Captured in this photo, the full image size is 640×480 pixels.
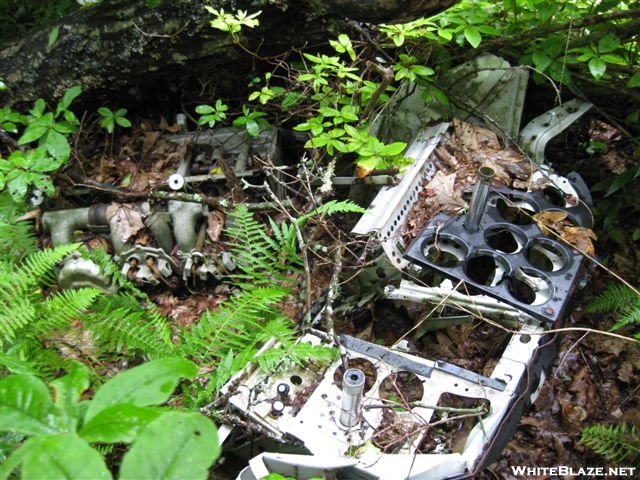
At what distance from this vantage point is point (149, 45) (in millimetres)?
3809

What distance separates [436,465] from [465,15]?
9.06ft

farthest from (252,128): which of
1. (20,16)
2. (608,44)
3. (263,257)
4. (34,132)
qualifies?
(20,16)

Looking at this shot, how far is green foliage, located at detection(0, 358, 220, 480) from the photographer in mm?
979

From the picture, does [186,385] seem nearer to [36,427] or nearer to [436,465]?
[436,465]

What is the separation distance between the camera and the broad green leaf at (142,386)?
1107 millimetres

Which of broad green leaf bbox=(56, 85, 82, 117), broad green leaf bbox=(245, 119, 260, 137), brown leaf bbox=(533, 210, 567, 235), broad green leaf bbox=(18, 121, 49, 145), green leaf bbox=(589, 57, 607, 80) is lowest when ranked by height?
brown leaf bbox=(533, 210, 567, 235)

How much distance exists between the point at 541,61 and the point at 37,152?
348 cm

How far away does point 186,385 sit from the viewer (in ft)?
9.36

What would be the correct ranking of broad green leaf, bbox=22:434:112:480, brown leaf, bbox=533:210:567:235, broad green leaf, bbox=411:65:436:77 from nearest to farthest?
broad green leaf, bbox=22:434:112:480
brown leaf, bbox=533:210:567:235
broad green leaf, bbox=411:65:436:77

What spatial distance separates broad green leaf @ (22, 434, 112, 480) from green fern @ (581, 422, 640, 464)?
8.70ft

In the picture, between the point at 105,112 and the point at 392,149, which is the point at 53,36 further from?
the point at 392,149

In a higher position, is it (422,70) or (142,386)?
(142,386)

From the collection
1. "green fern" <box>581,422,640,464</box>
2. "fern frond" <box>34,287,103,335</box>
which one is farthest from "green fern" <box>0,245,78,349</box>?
"green fern" <box>581,422,640,464</box>

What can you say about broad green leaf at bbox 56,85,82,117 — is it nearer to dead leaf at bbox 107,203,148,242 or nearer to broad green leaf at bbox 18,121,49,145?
broad green leaf at bbox 18,121,49,145
